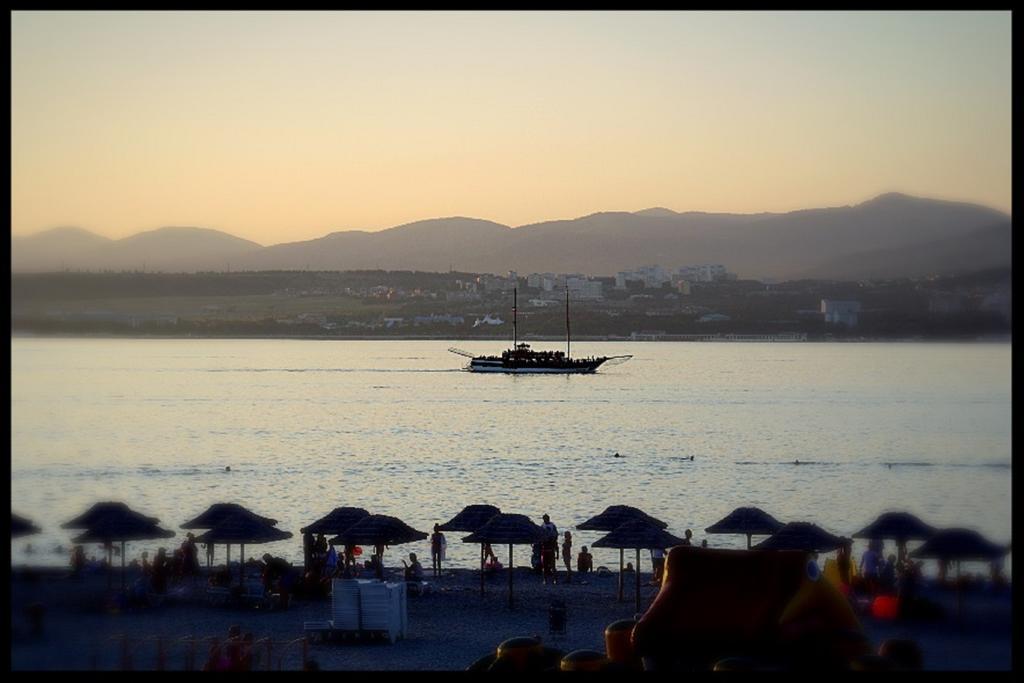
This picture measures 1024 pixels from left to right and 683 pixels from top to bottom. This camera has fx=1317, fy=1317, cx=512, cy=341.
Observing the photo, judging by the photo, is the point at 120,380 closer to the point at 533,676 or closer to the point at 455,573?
the point at 455,573

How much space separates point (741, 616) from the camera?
8461 mm

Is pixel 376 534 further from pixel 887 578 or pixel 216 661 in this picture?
pixel 887 578

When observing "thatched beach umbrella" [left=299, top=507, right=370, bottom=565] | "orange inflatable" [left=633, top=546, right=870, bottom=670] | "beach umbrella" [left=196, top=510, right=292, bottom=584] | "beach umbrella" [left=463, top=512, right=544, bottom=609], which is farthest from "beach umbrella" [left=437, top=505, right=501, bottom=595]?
"orange inflatable" [left=633, top=546, right=870, bottom=670]

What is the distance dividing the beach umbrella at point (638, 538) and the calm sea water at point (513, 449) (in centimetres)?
594

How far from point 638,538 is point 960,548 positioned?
13.9ft

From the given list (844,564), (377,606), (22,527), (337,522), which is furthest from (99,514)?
(844,564)

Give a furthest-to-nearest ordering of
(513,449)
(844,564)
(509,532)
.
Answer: (513,449) < (509,532) < (844,564)

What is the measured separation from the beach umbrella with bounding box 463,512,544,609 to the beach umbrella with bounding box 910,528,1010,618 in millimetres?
5171

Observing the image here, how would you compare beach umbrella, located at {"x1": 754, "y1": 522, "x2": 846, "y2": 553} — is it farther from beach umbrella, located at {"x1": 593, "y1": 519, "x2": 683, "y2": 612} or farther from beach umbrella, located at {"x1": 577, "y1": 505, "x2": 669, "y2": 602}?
beach umbrella, located at {"x1": 577, "y1": 505, "x2": 669, "y2": 602}

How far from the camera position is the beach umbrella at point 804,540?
684 inches

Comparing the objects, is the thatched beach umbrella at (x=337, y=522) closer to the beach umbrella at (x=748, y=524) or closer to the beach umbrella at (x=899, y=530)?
the beach umbrella at (x=748, y=524)

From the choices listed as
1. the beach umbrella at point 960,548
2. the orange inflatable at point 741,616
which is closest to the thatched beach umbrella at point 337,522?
the beach umbrella at point 960,548

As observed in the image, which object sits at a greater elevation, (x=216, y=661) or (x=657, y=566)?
(x=216, y=661)

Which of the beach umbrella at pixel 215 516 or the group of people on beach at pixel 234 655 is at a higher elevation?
the beach umbrella at pixel 215 516
